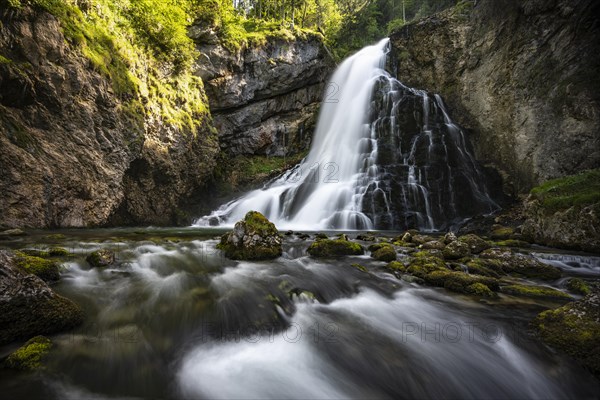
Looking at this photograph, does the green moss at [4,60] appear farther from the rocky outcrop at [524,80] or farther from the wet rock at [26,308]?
the rocky outcrop at [524,80]

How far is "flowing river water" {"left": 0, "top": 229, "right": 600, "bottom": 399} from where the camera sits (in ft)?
8.86

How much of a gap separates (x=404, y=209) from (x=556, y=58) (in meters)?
10.1

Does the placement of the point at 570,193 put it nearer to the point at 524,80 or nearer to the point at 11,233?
the point at 524,80

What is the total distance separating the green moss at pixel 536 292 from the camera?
15.9 ft

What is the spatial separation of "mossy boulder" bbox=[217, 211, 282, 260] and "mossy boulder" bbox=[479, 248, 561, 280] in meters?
5.02

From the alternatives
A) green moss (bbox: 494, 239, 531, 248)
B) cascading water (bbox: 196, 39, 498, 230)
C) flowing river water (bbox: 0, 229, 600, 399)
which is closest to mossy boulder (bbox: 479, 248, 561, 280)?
flowing river water (bbox: 0, 229, 600, 399)

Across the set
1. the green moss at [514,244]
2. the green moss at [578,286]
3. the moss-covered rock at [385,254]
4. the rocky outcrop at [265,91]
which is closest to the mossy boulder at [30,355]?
the moss-covered rock at [385,254]

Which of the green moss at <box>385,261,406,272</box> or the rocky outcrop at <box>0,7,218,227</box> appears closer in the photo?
the green moss at <box>385,261,406,272</box>

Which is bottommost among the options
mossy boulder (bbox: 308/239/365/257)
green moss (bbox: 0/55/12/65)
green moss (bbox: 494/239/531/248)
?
mossy boulder (bbox: 308/239/365/257)

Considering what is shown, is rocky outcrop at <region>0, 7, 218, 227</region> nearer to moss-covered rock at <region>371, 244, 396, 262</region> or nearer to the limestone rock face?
the limestone rock face

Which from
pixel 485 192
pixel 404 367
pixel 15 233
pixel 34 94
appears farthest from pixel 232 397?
pixel 485 192

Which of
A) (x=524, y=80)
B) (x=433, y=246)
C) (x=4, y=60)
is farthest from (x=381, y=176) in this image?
(x=4, y=60)

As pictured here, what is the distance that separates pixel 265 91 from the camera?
73.8 ft

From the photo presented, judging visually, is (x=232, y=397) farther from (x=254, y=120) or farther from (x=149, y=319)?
(x=254, y=120)
